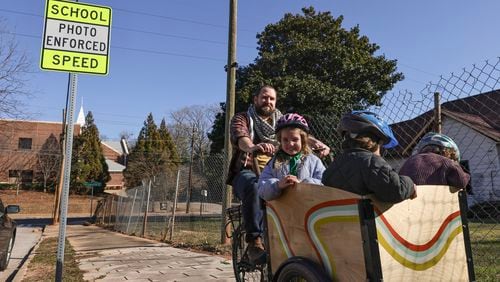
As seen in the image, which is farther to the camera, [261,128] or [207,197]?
[207,197]

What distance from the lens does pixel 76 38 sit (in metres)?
4.78

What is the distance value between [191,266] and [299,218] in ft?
15.4

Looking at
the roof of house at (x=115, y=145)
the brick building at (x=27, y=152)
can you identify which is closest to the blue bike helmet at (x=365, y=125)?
the brick building at (x=27, y=152)

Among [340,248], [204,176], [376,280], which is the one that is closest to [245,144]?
[340,248]

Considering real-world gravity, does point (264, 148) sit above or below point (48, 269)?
above

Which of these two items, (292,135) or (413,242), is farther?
(292,135)

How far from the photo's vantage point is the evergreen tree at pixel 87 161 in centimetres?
5062

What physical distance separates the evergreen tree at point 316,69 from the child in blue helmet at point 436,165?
1629 cm

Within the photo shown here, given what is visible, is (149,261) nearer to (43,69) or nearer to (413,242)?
(43,69)

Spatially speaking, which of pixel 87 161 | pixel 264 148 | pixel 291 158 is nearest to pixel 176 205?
pixel 264 148

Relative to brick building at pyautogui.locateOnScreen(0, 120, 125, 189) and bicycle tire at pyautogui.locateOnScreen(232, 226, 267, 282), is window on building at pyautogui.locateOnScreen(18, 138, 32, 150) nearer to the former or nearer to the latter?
brick building at pyautogui.locateOnScreen(0, 120, 125, 189)

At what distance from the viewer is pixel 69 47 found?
15.6 feet

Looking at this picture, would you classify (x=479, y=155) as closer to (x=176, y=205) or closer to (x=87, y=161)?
(x=176, y=205)

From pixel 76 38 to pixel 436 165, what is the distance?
3.68 metres
